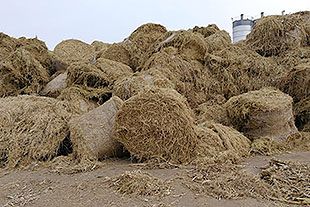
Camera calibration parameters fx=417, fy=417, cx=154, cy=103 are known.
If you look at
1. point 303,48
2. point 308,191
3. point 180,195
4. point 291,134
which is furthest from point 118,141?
point 303,48

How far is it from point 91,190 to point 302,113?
145 inches

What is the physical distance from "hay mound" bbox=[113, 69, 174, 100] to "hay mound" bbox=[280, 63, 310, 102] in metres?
1.88

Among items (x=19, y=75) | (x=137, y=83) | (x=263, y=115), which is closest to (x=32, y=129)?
(x=137, y=83)

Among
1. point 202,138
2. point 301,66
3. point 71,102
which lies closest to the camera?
point 202,138

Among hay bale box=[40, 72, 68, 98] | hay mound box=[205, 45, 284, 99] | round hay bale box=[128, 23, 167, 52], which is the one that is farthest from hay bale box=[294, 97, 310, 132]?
hay bale box=[40, 72, 68, 98]

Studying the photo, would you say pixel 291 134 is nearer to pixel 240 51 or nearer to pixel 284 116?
pixel 284 116

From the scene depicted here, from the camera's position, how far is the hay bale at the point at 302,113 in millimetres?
6000

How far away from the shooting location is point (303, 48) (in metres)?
7.11

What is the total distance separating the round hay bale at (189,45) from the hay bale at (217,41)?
1.17 feet

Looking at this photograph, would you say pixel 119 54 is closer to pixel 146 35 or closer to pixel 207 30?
pixel 146 35

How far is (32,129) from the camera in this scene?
188 inches

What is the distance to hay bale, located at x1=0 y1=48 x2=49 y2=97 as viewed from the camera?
20.1 feet

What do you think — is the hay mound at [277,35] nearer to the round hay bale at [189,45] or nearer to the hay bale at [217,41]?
the hay bale at [217,41]

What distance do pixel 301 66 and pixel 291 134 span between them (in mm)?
1269
